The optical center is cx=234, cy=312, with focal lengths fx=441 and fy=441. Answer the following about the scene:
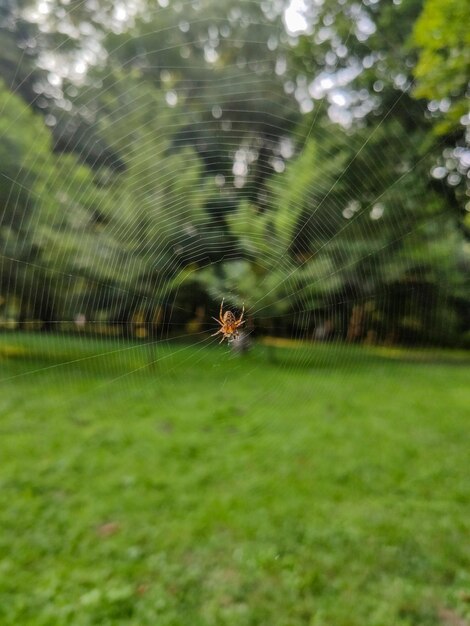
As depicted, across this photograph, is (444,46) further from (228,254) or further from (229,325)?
(229,325)

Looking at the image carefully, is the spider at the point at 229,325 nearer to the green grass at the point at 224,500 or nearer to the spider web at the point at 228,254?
the spider web at the point at 228,254

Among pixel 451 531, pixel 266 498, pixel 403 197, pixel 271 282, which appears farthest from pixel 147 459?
pixel 403 197

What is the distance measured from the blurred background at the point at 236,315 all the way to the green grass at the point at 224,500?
23mm

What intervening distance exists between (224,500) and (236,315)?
1664 mm

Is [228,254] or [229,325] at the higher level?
[228,254]

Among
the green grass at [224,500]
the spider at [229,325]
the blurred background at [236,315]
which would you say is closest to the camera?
the green grass at [224,500]

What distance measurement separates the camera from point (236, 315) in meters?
3.89

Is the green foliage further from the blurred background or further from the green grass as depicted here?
the green grass

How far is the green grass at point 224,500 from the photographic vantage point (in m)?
2.84

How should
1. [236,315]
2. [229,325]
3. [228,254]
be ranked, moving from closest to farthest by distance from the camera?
[229,325], [236,315], [228,254]

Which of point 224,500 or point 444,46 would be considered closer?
point 444,46

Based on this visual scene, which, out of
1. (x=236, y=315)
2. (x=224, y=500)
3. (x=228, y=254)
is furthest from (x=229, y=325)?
(x=224, y=500)

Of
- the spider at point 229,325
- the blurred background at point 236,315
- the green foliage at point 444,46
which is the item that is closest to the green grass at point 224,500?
the blurred background at point 236,315

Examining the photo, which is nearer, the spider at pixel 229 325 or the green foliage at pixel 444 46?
the green foliage at pixel 444 46
